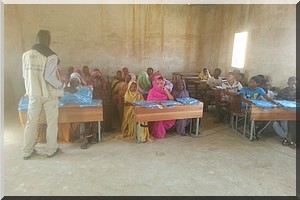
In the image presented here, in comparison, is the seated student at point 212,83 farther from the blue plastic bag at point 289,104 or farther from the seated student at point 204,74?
the blue plastic bag at point 289,104

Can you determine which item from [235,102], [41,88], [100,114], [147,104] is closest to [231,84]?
[235,102]

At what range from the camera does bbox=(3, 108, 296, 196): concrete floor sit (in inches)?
97.0

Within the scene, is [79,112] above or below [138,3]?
below

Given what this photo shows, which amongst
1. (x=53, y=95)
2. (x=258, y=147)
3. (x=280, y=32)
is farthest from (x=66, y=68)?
(x=280, y=32)

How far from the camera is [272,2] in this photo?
3936 mm

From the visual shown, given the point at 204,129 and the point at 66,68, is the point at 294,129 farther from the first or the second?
the point at 66,68

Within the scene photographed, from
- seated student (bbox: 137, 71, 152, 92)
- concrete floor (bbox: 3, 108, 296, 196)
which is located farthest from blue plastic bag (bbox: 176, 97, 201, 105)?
seated student (bbox: 137, 71, 152, 92)

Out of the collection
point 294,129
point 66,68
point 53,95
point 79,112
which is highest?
point 66,68

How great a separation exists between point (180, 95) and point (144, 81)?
2.91 feet

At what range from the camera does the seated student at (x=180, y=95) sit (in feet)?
13.1

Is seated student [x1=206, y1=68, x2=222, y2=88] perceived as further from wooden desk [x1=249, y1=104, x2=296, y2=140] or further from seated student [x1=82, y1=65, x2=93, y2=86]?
seated student [x1=82, y1=65, x2=93, y2=86]

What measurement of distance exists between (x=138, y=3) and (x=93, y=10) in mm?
928

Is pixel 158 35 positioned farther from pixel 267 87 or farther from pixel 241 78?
pixel 267 87

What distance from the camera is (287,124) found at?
12.4 feet
